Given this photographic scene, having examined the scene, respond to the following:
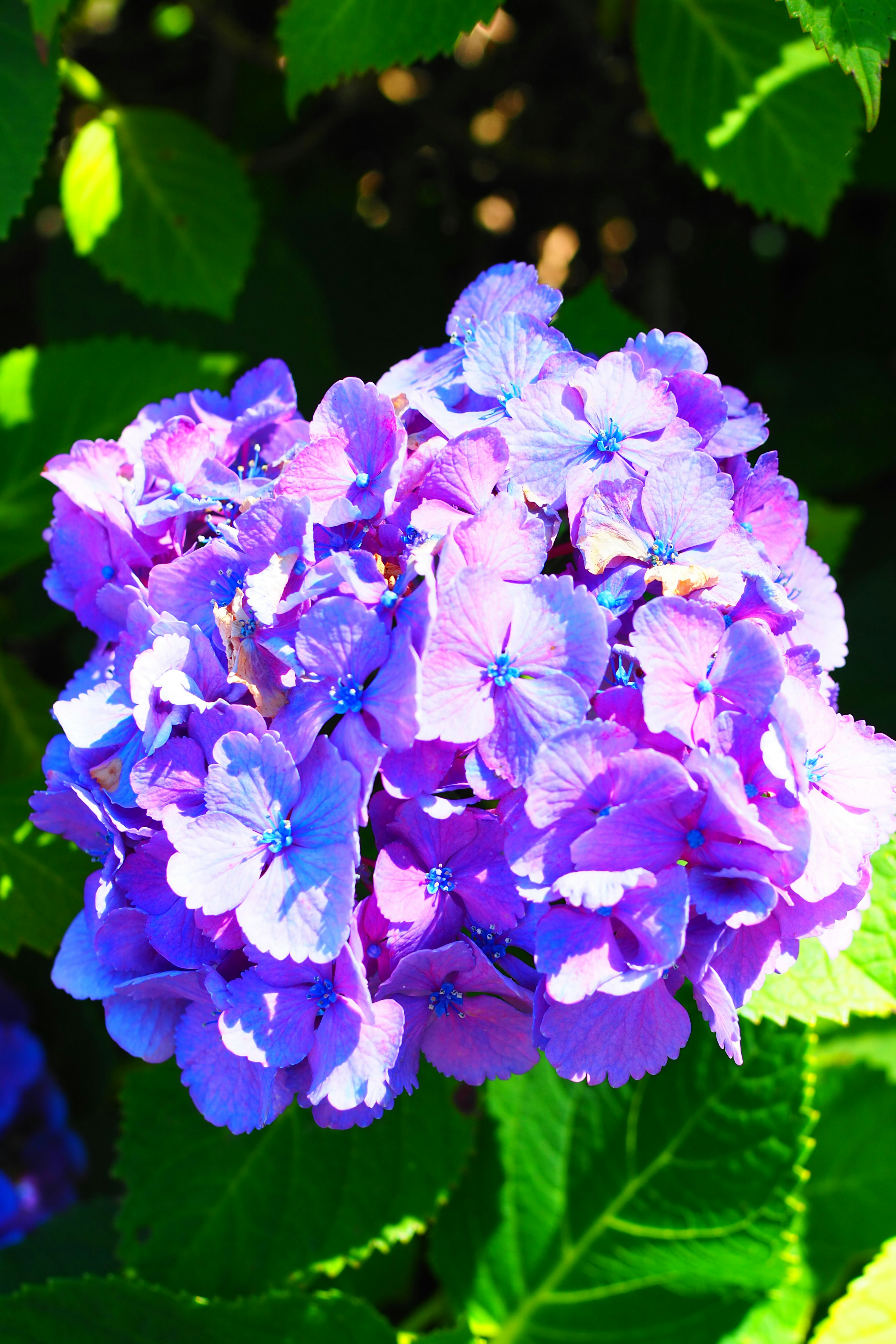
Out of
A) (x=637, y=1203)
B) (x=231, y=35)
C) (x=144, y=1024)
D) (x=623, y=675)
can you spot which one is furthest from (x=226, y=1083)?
(x=231, y=35)

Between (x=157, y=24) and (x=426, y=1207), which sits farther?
(x=157, y=24)

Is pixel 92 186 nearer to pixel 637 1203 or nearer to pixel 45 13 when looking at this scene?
pixel 45 13

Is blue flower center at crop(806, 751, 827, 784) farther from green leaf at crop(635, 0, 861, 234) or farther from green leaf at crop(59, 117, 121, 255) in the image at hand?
green leaf at crop(59, 117, 121, 255)

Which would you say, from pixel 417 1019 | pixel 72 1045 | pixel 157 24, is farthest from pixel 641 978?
pixel 157 24

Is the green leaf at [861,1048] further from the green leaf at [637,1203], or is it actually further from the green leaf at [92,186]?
the green leaf at [92,186]

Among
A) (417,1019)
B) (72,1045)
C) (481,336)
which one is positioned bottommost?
(72,1045)

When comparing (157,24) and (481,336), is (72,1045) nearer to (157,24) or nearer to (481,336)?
(481,336)

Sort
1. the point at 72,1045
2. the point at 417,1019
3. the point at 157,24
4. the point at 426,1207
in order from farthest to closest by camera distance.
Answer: the point at 157,24 → the point at 72,1045 → the point at 426,1207 → the point at 417,1019
